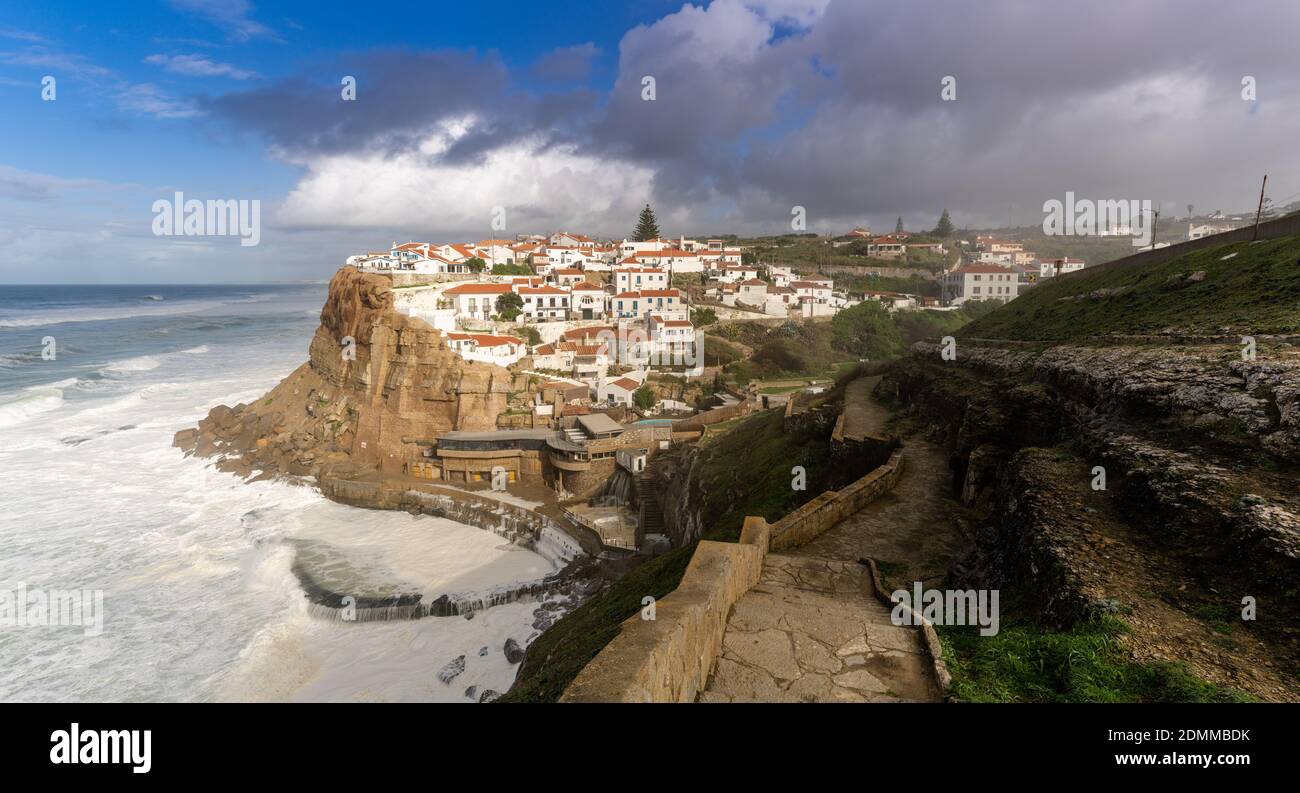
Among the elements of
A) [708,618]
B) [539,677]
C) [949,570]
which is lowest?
[539,677]

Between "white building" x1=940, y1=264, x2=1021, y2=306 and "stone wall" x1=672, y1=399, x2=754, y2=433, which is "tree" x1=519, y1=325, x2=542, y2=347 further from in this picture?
"white building" x1=940, y1=264, x2=1021, y2=306

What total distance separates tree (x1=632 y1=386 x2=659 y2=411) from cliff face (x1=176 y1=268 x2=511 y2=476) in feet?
30.0

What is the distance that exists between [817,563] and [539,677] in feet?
19.3

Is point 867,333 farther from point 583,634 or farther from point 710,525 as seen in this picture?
point 583,634

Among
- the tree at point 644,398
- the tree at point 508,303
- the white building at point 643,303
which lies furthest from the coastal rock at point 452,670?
the white building at point 643,303

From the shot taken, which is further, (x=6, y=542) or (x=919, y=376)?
(x=6, y=542)

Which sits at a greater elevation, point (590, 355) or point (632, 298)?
point (632, 298)

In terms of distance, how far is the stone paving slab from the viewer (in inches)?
207

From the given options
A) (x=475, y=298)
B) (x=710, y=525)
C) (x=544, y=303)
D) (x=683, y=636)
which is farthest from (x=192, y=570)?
(x=544, y=303)

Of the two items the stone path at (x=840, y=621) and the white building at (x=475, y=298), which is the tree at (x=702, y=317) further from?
the stone path at (x=840, y=621)

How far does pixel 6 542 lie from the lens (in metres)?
23.2

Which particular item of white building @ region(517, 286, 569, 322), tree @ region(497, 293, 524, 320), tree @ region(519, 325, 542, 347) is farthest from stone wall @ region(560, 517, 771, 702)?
tree @ region(497, 293, 524, 320)
